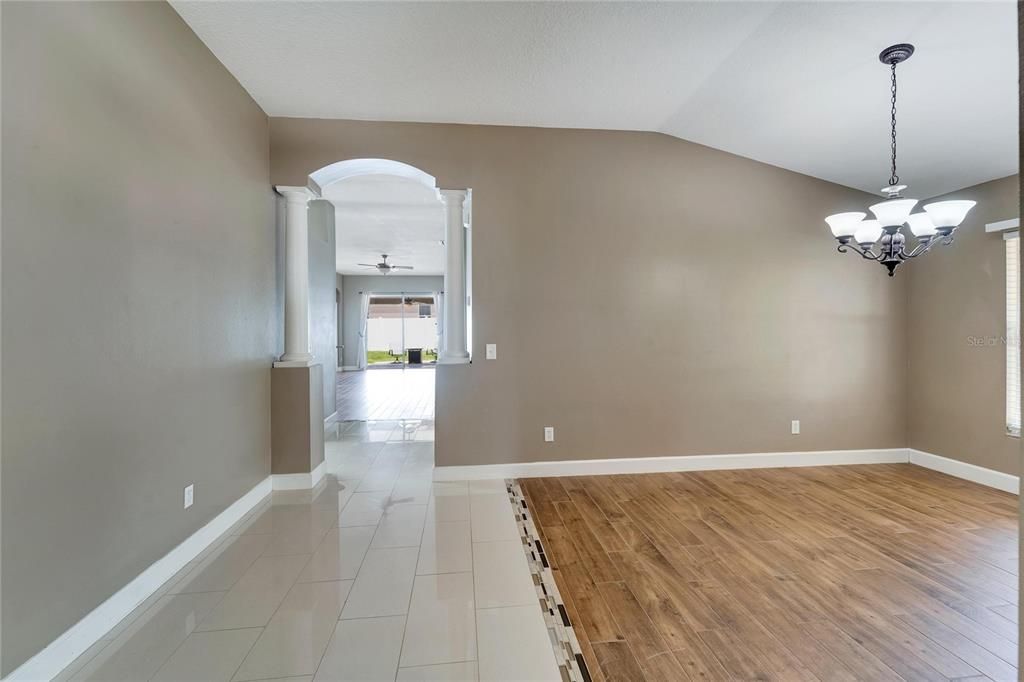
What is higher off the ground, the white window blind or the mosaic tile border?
the white window blind

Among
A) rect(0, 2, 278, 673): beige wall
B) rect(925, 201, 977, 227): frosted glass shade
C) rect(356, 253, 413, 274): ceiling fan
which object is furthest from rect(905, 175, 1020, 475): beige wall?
rect(356, 253, 413, 274): ceiling fan

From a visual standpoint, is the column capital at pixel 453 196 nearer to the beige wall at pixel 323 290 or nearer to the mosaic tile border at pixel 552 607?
the beige wall at pixel 323 290

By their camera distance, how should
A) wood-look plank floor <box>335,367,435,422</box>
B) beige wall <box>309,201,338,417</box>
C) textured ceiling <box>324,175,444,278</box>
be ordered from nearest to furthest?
1. beige wall <box>309,201,338,417</box>
2. textured ceiling <box>324,175,444,278</box>
3. wood-look plank floor <box>335,367,435,422</box>

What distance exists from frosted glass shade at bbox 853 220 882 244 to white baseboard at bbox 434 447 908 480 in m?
2.15

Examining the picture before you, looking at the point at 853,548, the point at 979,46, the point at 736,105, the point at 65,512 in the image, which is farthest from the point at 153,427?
the point at 979,46

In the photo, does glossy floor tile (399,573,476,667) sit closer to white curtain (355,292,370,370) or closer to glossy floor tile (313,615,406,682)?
glossy floor tile (313,615,406,682)

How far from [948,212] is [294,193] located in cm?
432

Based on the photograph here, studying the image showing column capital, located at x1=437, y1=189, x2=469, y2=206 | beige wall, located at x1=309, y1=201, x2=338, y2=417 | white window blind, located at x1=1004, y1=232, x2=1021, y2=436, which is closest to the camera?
white window blind, located at x1=1004, y1=232, x2=1021, y2=436

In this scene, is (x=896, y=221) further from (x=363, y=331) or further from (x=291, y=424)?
(x=363, y=331)

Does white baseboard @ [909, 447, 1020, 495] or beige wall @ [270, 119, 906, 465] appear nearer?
white baseboard @ [909, 447, 1020, 495]

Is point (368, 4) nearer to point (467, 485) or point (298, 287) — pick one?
point (298, 287)

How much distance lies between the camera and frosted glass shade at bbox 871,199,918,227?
223cm

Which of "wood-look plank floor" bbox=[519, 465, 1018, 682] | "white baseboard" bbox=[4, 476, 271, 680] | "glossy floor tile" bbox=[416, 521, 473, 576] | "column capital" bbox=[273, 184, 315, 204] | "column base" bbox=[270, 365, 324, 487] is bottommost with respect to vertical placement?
"wood-look plank floor" bbox=[519, 465, 1018, 682]

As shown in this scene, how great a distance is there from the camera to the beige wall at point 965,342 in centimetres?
336
